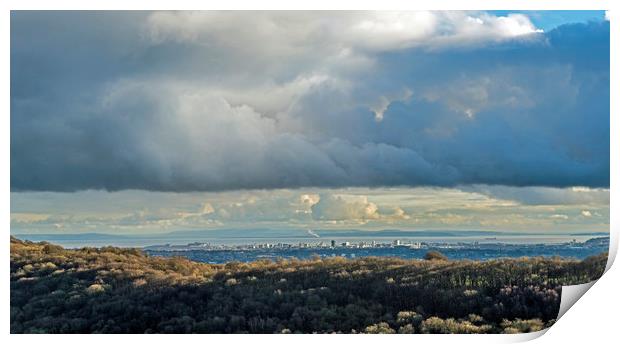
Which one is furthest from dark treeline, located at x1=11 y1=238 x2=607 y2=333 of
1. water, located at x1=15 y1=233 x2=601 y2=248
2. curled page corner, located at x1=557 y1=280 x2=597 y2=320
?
water, located at x1=15 y1=233 x2=601 y2=248

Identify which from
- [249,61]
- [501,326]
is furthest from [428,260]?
[249,61]

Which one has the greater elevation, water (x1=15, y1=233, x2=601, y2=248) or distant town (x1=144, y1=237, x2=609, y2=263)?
water (x1=15, y1=233, x2=601, y2=248)

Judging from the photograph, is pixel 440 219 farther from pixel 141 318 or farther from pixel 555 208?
pixel 141 318

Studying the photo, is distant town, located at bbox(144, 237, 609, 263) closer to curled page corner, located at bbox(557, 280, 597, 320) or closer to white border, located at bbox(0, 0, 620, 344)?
curled page corner, located at bbox(557, 280, 597, 320)
